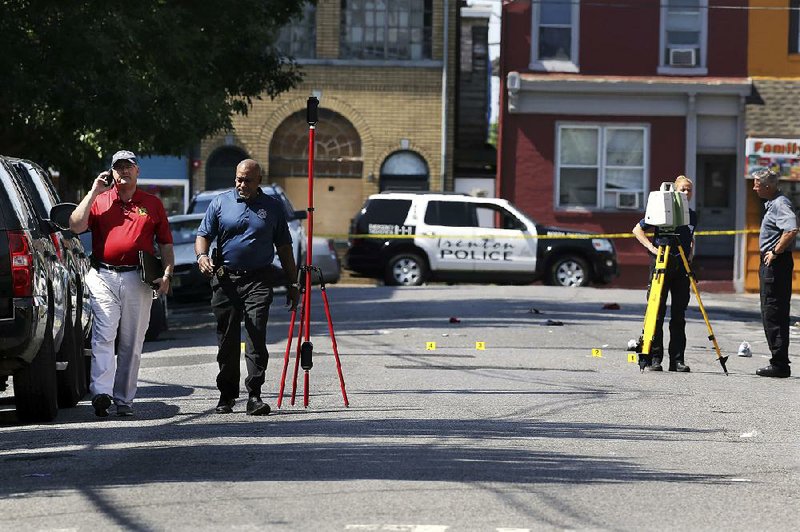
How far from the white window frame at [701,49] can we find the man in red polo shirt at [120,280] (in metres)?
27.7

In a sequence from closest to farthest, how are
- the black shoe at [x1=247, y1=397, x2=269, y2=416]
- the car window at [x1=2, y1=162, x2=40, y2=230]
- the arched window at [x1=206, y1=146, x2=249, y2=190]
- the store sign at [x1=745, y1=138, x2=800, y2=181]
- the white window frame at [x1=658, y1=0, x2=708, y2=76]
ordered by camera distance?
the car window at [x1=2, y1=162, x2=40, y2=230]
the black shoe at [x1=247, y1=397, x2=269, y2=416]
the store sign at [x1=745, y1=138, x2=800, y2=181]
the white window frame at [x1=658, y1=0, x2=708, y2=76]
the arched window at [x1=206, y1=146, x2=249, y2=190]

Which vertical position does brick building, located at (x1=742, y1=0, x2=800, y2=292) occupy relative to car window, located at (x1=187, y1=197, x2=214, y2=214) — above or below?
above

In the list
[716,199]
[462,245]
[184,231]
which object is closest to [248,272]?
[184,231]

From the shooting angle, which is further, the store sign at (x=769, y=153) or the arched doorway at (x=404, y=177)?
the arched doorway at (x=404, y=177)

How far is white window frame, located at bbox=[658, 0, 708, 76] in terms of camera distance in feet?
128

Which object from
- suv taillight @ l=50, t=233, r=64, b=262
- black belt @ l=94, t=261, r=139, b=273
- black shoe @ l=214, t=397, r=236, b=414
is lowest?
black shoe @ l=214, t=397, r=236, b=414

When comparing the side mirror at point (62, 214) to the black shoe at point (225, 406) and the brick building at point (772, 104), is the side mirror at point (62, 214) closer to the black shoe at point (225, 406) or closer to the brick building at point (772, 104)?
the black shoe at point (225, 406)

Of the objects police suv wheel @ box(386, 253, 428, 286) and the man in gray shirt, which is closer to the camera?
the man in gray shirt

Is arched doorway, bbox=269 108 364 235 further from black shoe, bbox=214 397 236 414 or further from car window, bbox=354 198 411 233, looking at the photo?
black shoe, bbox=214 397 236 414

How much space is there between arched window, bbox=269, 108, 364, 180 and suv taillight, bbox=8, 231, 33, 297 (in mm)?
31950

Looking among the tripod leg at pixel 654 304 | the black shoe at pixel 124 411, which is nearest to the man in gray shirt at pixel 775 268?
the tripod leg at pixel 654 304

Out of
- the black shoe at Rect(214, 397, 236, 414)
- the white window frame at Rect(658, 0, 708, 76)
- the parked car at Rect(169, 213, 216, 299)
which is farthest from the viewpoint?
the white window frame at Rect(658, 0, 708, 76)

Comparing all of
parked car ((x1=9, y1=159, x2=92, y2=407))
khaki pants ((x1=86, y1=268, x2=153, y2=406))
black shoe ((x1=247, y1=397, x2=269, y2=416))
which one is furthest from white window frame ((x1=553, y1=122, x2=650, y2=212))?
black shoe ((x1=247, y1=397, x2=269, y2=416))

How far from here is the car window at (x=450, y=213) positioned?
3406 cm
